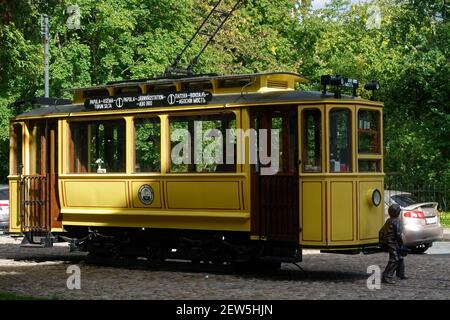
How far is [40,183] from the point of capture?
1878 centimetres

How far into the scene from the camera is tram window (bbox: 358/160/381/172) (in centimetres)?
1542

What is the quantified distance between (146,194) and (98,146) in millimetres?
1579

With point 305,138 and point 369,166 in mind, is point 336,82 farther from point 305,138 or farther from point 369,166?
point 369,166

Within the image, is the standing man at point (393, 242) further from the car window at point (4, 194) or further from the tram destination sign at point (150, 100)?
the car window at point (4, 194)

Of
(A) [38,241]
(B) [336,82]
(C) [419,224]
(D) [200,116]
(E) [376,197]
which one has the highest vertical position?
(B) [336,82]

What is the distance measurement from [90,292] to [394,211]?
4734mm

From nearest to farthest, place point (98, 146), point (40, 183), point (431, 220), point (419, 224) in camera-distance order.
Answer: point (98, 146), point (40, 183), point (419, 224), point (431, 220)

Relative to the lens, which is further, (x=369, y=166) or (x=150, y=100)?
(x=150, y=100)

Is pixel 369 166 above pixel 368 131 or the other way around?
the other way around

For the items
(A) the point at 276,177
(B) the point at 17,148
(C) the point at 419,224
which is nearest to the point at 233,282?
(A) the point at 276,177

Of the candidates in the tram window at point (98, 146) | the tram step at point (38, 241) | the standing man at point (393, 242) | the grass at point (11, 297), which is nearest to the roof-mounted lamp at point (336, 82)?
the standing man at point (393, 242)

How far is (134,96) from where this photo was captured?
17469 millimetres

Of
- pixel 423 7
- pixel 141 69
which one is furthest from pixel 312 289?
pixel 423 7

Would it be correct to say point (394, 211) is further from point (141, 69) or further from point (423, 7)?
point (423, 7)
